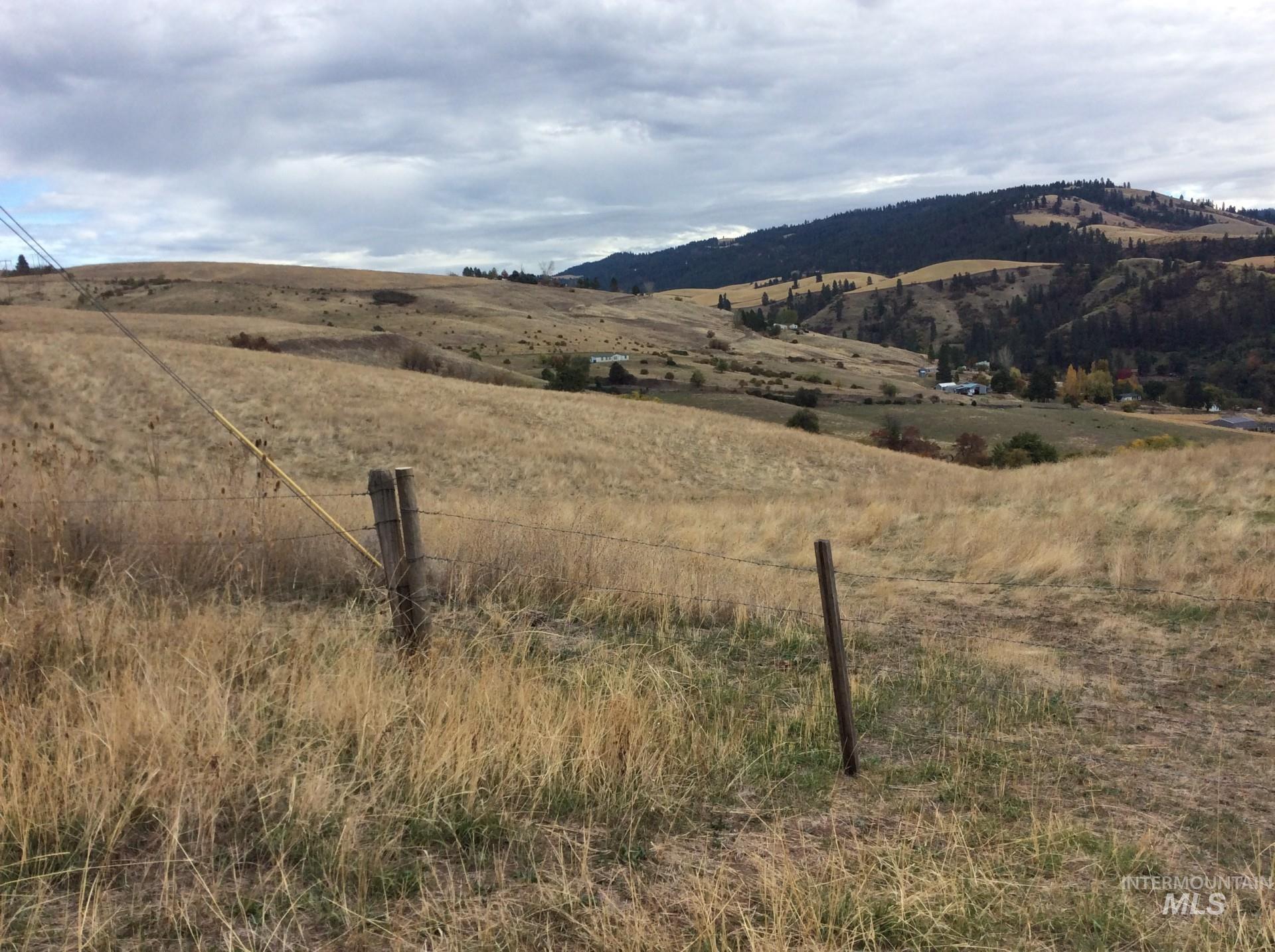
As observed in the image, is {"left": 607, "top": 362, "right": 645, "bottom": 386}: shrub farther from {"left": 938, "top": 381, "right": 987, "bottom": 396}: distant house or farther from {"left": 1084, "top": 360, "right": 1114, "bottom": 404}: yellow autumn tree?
{"left": 1084, "top": 360, "right": 1114, "bottom": 404}: yellow autumn tree

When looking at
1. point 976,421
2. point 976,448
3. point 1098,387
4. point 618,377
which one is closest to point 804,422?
point 976,448

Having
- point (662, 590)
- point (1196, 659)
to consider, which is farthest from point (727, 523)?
point (1196, 659)

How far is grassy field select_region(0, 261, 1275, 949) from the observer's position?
3.38 metres

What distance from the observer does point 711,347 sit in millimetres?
A: 122375

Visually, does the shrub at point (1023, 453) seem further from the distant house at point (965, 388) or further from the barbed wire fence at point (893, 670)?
the distant house at point (965, 388)

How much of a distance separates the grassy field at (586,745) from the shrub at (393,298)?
109030 mm

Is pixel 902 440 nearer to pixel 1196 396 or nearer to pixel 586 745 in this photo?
pixel 586 745

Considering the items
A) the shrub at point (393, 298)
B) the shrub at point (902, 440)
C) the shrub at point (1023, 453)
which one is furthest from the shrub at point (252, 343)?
the shrub at point (393, 298)

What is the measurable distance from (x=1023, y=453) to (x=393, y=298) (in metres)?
87.6

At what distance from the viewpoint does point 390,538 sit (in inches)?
224

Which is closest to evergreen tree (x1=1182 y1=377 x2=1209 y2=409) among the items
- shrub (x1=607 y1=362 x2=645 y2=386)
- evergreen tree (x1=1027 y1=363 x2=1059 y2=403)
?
evergreen tree (x1=1027 y1=363 x2=1059 y2=403)

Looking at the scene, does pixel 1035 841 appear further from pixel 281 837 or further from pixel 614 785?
pixel 281 837

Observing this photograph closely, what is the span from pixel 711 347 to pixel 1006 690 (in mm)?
117570

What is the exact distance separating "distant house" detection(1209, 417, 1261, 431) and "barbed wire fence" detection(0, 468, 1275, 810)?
115326 millimetres
